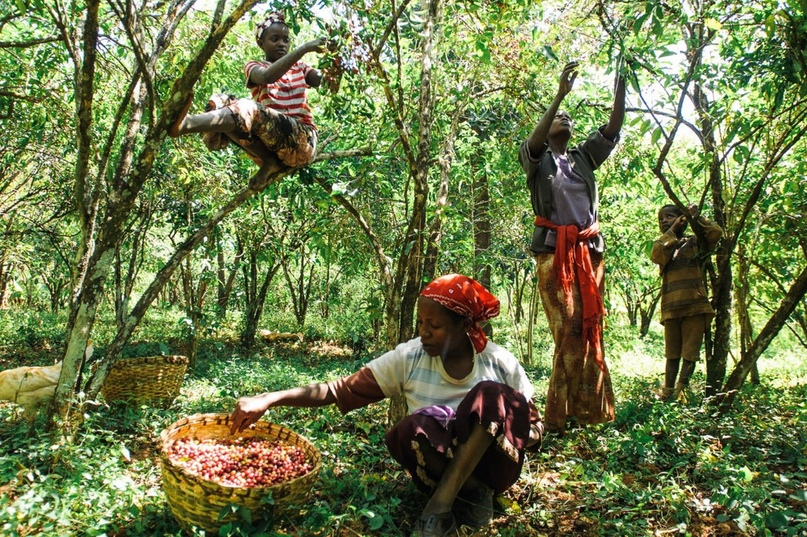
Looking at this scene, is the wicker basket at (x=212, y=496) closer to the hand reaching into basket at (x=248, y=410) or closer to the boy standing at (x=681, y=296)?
the hand reaching into basket at (x=248, y=410)

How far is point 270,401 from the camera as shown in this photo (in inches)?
96.2

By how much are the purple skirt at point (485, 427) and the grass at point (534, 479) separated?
226mm

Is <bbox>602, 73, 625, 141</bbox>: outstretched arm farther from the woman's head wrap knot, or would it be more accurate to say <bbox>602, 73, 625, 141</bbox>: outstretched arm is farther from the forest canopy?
the woman's head wrap knot

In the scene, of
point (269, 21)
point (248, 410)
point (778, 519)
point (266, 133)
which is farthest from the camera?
point (269, 21)

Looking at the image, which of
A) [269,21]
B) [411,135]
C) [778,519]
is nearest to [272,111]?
[269,21]

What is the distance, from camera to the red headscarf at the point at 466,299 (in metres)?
2.60

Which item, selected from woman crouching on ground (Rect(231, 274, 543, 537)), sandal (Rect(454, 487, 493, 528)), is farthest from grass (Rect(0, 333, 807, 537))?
woman crouching on ground (Rect(231, 274, 543, 537))

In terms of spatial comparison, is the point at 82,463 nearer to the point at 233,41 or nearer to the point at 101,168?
the point at 101,168

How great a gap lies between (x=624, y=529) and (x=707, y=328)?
262 centimetres

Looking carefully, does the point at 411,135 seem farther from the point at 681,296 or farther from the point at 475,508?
the point at 475,508

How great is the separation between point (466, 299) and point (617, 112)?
174 cm

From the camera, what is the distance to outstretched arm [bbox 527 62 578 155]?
10.7 ft

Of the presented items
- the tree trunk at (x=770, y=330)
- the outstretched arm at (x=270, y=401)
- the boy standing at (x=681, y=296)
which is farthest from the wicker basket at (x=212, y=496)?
the boy standing at (x=681, y=296)

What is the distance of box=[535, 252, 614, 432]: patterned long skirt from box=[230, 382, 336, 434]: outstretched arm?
5.30 ft
